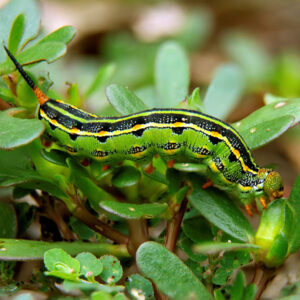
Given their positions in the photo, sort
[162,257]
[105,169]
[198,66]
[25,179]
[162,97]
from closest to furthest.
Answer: [162,257]
[25,179]
[105,169]
[162,97]
[198,66]

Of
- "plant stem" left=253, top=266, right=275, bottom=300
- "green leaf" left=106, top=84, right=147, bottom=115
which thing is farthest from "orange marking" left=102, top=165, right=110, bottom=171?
"plant stem" left=253, top=266, right=275, bottom=300

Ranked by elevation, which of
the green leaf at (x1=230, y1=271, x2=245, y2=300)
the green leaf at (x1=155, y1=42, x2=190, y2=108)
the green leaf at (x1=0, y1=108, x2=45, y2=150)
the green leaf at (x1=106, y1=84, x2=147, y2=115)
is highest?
the green leaf at (x1=0, y1=108, x2=45, y2=150)

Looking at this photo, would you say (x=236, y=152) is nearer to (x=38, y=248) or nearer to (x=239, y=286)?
(x=239, y=286)

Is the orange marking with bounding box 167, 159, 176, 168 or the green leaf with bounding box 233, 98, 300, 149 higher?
the green leaf with bounding box 233, 98, 300, 149

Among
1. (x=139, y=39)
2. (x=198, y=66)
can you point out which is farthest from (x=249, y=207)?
(x=139, y=39)

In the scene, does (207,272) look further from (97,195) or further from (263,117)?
(263,117)

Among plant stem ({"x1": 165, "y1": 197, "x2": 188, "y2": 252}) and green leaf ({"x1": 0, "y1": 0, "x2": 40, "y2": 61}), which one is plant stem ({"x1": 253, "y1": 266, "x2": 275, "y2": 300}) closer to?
plant stem ({"x1": 165, "y1": 197, "x2": 188, "y2": 252})
